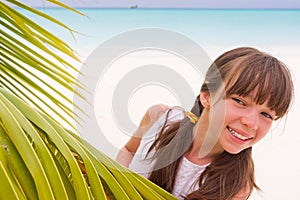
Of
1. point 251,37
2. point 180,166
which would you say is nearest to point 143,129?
point 180,166

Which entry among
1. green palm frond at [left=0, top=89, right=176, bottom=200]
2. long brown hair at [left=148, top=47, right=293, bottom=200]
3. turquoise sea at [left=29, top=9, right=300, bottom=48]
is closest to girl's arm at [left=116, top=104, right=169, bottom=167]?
long brown hair at [left=148, top=47, right=293, bottom=200]

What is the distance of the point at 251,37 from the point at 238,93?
4.77 metres

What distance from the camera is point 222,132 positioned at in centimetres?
95

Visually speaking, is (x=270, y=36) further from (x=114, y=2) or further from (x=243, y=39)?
(x=114, y=2)

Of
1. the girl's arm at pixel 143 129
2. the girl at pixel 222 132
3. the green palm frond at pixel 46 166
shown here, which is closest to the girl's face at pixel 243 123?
the girl at pixel 222 132

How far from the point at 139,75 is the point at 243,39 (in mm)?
4540

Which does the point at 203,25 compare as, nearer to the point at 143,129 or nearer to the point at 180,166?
the point at 143,129

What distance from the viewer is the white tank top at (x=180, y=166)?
1.04 metres

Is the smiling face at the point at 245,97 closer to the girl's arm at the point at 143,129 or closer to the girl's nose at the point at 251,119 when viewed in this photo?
the girl's nose at the point at 251,119

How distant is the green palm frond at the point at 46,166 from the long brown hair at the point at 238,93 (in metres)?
0.56

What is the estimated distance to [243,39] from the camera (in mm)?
5492

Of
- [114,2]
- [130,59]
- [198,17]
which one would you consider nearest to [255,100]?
[130,59]

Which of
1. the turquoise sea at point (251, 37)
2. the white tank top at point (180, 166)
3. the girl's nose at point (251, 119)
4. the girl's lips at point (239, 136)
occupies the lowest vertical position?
the white tank top at point (180, 166)

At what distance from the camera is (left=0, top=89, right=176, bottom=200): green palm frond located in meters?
0.31
